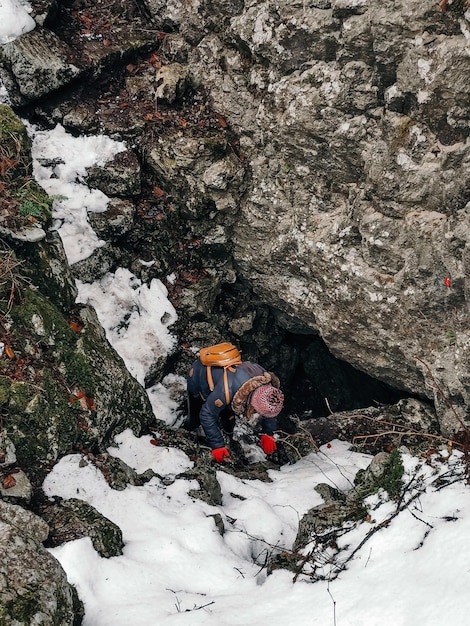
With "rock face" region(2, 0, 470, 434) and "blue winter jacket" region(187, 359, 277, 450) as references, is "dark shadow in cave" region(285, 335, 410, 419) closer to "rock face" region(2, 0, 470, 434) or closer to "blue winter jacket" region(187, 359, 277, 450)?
"rock face" region(2, 0, 470, 434)

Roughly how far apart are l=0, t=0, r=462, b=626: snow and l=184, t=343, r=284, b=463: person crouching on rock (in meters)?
0.49

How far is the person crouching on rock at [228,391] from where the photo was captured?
5.79m

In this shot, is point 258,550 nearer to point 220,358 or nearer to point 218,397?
point 218,397

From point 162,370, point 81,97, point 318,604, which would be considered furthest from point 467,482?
point 81,97

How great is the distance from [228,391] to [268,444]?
3.47ft

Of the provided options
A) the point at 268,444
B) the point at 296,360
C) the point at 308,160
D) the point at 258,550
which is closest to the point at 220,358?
the point at 268,444

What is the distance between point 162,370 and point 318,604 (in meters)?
3.93

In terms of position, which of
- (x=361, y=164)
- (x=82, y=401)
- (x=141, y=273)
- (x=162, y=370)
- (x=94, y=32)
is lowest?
(x=162, y=370)

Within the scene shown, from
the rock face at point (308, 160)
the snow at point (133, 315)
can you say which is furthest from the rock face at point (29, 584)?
the rock face at point (308, 160)

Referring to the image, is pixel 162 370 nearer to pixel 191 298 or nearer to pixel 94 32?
pixel 191 298

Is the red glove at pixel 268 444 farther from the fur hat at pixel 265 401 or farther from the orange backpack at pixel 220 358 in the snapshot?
the orange backpack at pixel 220 358

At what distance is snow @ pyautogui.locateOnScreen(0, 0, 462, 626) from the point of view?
A: 317cm

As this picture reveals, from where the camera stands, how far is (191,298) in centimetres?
728

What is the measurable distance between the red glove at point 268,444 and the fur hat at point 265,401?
0.85 meters
